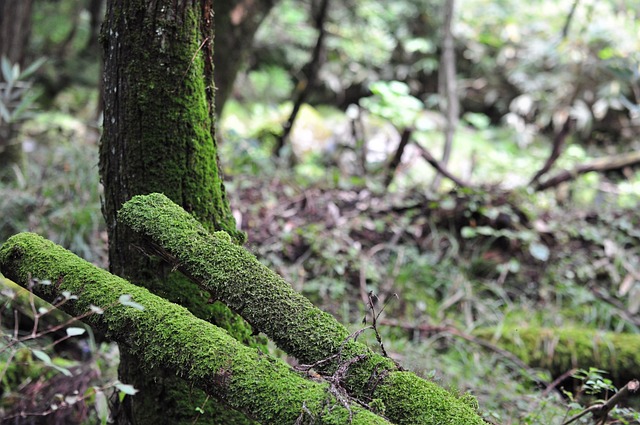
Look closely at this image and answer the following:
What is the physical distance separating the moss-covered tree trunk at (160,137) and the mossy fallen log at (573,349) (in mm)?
2413

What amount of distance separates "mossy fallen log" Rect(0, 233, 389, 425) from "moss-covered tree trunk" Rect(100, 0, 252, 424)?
288mm

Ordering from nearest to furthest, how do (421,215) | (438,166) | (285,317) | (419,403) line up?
1. (419,403)
2. (285,317)
3. (421,215)
4. (438,166)

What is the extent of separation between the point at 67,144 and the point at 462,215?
12.4ft

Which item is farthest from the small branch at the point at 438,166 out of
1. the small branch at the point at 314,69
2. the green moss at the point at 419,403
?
the green moss at the point at 419,403

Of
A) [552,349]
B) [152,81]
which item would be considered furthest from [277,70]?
[152,81]

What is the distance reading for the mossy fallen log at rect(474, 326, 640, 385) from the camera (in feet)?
12.1

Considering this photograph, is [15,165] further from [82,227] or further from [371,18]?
[371,18]

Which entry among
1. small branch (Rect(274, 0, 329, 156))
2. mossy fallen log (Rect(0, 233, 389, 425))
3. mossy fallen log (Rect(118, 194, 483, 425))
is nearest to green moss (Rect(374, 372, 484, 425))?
mossy fallen log (Rect(118, 194, 483, 425))

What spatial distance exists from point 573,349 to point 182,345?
3076 millimetres

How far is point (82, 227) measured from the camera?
156 inches

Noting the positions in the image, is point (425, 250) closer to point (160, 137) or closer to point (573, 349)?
point (573, 349)

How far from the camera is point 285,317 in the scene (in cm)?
166

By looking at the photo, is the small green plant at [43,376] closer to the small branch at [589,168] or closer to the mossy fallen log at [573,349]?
the mossy fallen log at [573,349]

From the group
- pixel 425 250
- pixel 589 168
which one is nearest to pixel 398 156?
pixel 425 250
